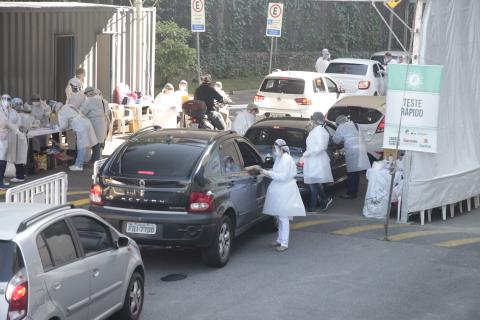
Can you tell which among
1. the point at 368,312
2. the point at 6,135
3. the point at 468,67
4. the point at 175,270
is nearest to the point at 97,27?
the point at 6,135

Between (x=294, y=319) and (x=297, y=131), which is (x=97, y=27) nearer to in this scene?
(x=297, y=131)

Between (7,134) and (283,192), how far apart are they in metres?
5.96

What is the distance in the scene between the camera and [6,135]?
52.3 ft

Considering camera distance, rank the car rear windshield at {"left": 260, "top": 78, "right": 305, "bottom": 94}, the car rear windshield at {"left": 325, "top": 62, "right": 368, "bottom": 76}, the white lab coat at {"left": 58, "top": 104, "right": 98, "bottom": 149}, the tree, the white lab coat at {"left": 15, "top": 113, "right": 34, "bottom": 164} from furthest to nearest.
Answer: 1. the tree
2. the car rear windshield at {"left": 325, "top": 62, "right": 368, "bottom": 76}
3. the car rear windshield at {"left": 260, "top": 78, "right": 305, "bottom": 94}
4. the white lab coat at {"left": 58, "top": 104, "right": 98, "bottom": 149}
5. the white lab coat at {"left": 15, "top": 113, "right": 34, "bottom": 164}

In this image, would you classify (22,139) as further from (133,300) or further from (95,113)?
(133,300)

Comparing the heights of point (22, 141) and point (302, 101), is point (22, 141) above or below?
below

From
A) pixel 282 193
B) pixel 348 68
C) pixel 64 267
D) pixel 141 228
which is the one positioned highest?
pixel 348 68

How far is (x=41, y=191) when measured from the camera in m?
11.6

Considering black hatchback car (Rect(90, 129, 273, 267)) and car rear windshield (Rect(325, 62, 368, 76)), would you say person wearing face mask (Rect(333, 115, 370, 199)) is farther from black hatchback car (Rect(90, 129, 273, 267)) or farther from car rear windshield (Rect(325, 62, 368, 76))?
car rear windshield (Rect(325, 62, 368, 76))

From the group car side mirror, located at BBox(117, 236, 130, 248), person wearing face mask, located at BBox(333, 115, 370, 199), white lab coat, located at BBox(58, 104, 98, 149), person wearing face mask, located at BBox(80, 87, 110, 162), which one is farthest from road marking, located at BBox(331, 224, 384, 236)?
person wearing face mask, located at BBox(80, 87, 110, 162)

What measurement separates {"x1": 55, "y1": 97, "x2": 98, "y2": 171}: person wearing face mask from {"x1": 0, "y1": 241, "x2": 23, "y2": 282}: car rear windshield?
36.9 feet

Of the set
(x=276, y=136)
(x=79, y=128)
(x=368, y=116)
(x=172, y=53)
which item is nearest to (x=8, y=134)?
(x=79, y=128)

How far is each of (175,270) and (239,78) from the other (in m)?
30.9

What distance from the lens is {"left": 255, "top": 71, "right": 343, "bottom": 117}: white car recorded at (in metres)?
24.5
